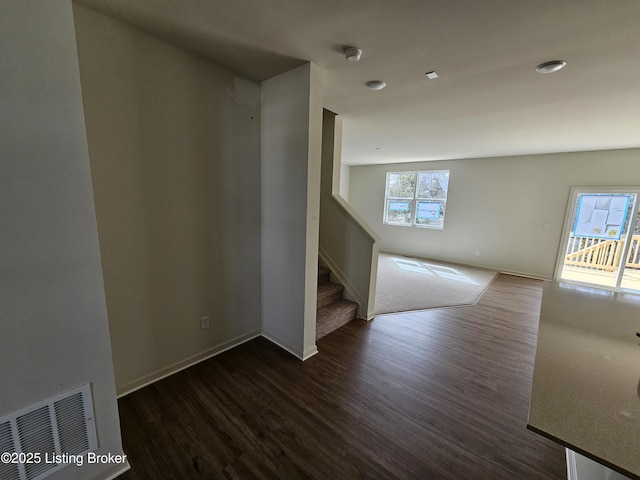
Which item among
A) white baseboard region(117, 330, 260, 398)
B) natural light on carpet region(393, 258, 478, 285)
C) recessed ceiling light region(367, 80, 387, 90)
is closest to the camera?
white baseboard region(117, 330, 260, 398)

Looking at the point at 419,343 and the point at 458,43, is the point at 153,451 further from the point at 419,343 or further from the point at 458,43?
the point at 458,43

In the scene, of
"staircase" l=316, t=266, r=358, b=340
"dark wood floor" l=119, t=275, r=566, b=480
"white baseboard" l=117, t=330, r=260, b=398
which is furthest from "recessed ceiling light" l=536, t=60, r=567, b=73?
"white baseboard" l=117, t=330, r=260, b=398

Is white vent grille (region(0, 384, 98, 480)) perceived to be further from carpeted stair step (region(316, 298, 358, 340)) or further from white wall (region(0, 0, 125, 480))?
carpeted stair step (region(316, 298, 358, 340))

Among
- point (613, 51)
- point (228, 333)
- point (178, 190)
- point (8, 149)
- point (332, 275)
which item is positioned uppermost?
point (613, 51)

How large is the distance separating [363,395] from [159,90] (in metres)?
2.70

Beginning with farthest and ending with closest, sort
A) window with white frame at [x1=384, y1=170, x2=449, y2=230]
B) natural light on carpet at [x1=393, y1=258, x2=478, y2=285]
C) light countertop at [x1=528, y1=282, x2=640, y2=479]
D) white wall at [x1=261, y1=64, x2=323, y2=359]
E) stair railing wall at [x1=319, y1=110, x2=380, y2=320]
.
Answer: window with white frame at [x1=384, y1=170, x2=449, y2=230] → natural light on carpet at [x1=393, y1=258, x2=478, y2=285] → stair railing wall at [x1=319, y1=110, x2=380, y2=320] → white wall at [x1=261, y1=64, x2=323, y2=359] → light countertop at [x1=528, y1=282, x2=640, y2=479]

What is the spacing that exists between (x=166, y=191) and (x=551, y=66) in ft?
9.81

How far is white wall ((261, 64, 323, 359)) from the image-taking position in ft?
6.91

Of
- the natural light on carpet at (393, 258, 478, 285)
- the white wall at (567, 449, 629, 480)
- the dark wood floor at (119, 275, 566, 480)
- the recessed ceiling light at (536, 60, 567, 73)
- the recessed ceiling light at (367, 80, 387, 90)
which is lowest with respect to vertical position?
the natural light on carpet at (393, 258, 478, 285)

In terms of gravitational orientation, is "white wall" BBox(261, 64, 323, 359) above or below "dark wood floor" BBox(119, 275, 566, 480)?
above

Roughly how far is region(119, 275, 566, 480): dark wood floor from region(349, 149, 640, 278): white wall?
350 cm

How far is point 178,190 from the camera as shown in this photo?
1.98 m

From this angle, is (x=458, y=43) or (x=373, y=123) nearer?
(x=458, y=43)

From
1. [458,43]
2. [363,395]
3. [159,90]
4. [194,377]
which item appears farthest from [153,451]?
[458,43]
